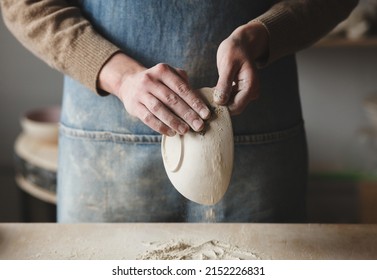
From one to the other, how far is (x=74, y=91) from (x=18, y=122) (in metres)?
1.02

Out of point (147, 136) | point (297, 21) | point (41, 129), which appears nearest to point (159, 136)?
point (147, 136)

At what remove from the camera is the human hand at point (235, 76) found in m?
0.65

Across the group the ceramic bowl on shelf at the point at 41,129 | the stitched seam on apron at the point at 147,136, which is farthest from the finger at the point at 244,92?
the ceramic bowl on shelf at the point at 41,129

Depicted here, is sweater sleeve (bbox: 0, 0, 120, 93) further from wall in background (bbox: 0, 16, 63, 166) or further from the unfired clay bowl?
wall in background (bbox: 0, 16, 63, 166)

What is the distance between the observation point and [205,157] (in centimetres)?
65

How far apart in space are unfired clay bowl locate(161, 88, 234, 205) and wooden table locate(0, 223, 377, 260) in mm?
74

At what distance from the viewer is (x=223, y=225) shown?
741 millimetres

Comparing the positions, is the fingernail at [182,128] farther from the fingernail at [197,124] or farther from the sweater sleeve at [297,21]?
the sweater sleeve at [297,21]

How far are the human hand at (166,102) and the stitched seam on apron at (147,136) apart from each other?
0.32 feet

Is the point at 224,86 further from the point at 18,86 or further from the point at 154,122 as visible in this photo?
the point at 18,86

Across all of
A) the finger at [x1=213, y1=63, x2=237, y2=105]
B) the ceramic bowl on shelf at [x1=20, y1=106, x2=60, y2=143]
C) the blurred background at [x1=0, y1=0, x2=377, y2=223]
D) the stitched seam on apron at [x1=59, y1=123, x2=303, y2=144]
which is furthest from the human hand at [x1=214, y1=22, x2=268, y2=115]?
the blurred background at [x1=0, y1=0, x2=377, y2=223]

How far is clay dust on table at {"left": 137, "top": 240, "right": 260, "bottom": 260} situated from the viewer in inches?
26.4

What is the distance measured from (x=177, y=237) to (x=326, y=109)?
1.09 meters
